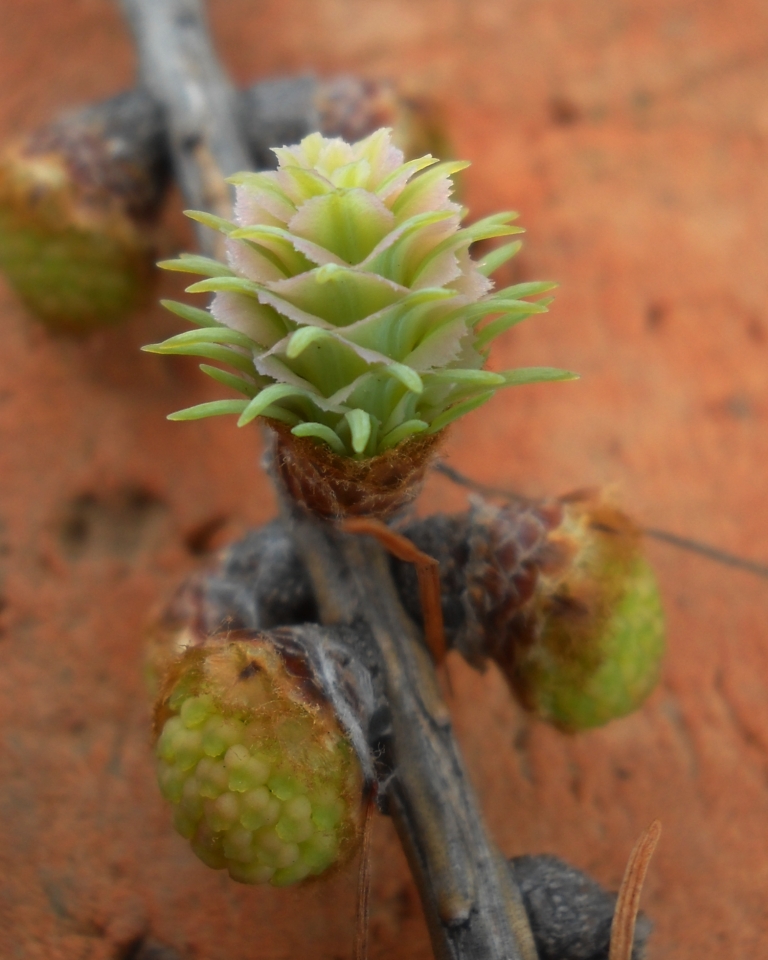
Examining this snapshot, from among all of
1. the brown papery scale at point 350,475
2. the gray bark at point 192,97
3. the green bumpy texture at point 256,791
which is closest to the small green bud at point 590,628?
the brown papery scale at point 350,475

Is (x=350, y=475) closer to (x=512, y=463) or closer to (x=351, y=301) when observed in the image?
(x=351, y=301)

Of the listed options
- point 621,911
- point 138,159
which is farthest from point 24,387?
point 621,911

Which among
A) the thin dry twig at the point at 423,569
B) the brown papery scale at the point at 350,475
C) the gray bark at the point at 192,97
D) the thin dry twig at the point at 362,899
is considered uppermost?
the gray bark at the point at 192,97

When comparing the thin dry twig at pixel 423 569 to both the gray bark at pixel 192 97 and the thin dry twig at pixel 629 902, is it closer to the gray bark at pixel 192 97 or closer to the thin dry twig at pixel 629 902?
the thin dry twig at pixel 629 902

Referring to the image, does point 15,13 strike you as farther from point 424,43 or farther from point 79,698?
point 79,698

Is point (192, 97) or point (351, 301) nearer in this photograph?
point (351, 301)

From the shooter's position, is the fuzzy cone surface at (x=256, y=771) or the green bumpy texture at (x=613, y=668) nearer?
the fuzzy cone surface at (x=256, y=771)

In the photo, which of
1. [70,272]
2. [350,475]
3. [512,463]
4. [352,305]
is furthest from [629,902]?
[70,272]

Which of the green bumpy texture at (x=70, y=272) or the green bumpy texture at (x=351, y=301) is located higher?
the green bumpy texture at (x=70, y=272)
